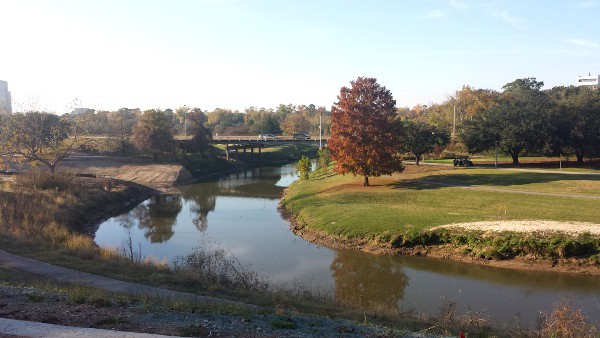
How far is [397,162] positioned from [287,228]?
1314 centimetres

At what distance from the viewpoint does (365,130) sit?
129 ft

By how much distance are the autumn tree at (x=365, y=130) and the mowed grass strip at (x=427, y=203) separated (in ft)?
8.16

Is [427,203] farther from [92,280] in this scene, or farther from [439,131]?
[92,280]

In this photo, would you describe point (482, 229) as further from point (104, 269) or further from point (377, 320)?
point (104, 269)

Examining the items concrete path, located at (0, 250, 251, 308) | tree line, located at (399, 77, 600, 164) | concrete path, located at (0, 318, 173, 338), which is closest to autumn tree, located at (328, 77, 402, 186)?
tree line, located at (399, 77, 600, 164)

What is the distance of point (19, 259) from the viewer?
57.0 ft

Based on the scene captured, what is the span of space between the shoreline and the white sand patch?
188cm

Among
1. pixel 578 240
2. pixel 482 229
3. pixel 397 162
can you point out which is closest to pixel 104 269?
pixel 482 229

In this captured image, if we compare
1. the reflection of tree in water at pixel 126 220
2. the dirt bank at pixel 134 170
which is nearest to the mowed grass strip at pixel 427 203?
the reflection of tree in water at pixel 126 220

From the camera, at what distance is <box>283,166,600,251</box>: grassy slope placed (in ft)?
89.2

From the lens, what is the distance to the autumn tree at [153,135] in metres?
68.6

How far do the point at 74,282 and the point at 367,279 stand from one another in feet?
41.7

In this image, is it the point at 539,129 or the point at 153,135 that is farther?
the point at 153,135

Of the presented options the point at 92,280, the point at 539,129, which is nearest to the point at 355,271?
the point at 92,280
